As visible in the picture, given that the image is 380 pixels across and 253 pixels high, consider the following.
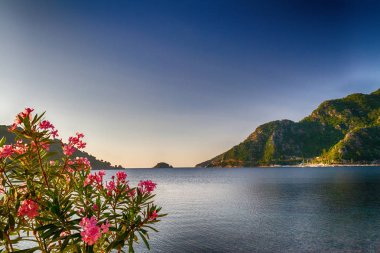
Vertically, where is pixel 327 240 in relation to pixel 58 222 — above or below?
below


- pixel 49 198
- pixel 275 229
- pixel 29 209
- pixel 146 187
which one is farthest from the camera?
pixel 275 229

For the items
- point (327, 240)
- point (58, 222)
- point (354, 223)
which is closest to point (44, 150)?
point (58, 222)

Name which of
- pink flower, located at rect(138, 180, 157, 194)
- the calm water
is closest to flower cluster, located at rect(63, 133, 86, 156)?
pink flower, located at rect(138, 180, 157, 194)

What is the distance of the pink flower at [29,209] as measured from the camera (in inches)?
233

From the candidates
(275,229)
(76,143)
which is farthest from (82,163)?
(275,229)

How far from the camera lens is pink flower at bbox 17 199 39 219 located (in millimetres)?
5918

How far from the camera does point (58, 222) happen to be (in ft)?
18.7

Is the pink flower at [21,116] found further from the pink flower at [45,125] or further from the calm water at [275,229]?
the calm water at [275,229]

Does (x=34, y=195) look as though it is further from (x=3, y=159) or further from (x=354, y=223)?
(x=354, y=223)

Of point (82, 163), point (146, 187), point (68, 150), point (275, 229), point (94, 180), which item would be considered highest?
point (68, 150)

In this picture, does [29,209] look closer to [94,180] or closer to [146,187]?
[94,180]

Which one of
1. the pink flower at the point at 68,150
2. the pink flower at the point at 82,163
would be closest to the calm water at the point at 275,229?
the pink flower at the point at 82,163

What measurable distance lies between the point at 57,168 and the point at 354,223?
44217mm

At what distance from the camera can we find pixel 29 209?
594cm
